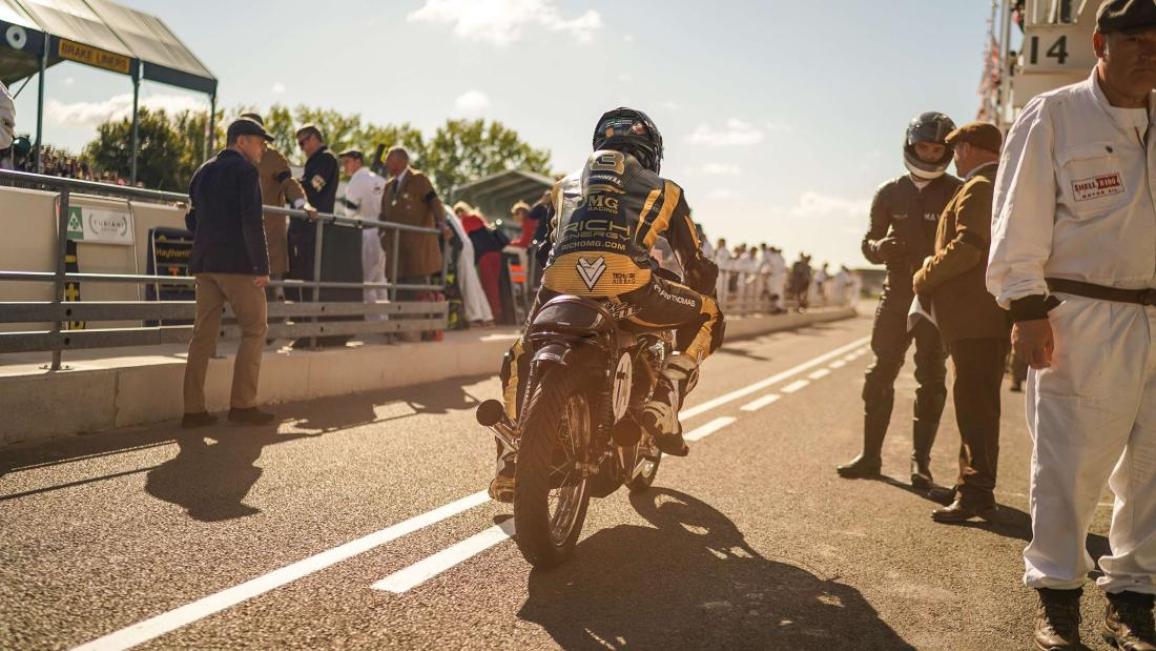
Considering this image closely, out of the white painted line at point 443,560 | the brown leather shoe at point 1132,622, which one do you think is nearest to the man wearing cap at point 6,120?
the white painted line at point 443,560

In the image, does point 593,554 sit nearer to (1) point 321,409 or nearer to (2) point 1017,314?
(2) point 1017,314

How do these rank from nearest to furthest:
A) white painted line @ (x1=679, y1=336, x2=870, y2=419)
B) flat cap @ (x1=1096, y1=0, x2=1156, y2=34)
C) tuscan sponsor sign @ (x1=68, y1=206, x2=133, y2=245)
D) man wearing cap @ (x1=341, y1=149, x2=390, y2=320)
Answer: flat cap @ (x1=1096, y1=0, x2=1156, y2=34) → tuscan sponsor sign @ (x1=68, y1=206, x2=133, y2=245) → white painted line @ (x1=679, y1=336, x2=870, y2=419) → man wearing cap @ (x1=341, y1=149, x2=390, y2=320)

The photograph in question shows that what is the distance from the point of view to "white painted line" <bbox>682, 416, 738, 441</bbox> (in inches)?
306

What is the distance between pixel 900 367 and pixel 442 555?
3647 mm

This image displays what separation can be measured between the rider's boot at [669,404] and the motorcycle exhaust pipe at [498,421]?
25.9 inches

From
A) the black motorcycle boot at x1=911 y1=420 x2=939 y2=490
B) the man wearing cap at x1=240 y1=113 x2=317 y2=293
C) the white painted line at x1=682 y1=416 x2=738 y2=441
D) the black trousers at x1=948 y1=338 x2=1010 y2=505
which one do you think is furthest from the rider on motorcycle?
the man wearing cap at x1=240 y1=113 x2=317 y2=293

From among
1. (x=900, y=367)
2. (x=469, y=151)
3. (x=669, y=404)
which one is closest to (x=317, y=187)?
(x=900, y=367)

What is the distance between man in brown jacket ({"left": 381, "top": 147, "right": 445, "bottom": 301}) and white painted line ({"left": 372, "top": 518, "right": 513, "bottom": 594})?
676cm

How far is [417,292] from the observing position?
1150 cm

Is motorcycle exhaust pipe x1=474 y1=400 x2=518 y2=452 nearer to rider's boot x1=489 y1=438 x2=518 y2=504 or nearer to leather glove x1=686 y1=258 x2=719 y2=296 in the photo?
rider's boot x1=489 y1=438 x2=518 y2=504

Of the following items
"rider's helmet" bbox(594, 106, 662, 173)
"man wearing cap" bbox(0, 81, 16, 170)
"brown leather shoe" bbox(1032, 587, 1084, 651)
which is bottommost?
"brown leather shoe" bbox(1032, 587, 1084, 651)

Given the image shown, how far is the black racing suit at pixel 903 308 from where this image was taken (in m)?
6.34

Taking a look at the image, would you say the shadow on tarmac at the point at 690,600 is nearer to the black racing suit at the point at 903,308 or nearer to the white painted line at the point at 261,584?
the white painted line at the point at 261,584

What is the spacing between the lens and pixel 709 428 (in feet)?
27.0
